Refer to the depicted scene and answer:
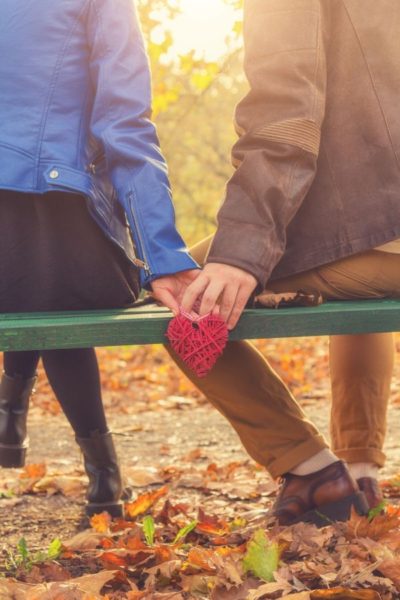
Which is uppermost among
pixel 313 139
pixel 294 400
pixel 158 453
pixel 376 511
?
pixel 313 139

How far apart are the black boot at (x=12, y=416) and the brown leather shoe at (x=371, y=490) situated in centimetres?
127

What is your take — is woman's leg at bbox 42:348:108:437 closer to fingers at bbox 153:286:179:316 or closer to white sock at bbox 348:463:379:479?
fingers at bbox 153:286:179:316

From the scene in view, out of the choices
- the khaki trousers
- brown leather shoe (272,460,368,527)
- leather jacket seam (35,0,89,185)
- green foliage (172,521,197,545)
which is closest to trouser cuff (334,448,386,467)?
the khaki trousers

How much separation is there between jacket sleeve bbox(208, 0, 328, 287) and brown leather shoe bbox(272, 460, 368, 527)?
724 millimetres

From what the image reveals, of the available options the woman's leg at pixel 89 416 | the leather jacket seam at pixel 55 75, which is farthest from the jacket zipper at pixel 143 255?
the woman's leg at pixel 89 416

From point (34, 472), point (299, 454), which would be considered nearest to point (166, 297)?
point (299, 454)

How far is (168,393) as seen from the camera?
25.8 feet

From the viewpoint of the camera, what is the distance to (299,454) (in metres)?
2.78

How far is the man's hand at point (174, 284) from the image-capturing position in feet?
8.11

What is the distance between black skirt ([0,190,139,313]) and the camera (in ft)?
8.98

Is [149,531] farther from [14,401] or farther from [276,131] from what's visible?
[276,131]

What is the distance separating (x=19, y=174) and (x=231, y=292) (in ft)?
2.39

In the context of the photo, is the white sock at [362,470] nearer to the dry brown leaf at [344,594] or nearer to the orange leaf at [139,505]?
the orange leaf at [139,505]

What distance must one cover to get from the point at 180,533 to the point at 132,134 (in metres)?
1.24
